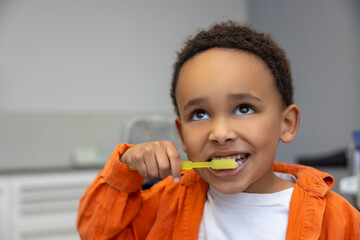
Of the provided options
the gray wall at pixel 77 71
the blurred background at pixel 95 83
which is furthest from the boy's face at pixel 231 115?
the gray wall at pixel 77 71

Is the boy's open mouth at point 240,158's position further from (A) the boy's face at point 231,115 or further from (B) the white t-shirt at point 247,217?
(B) the white t-shirt at point 247,217

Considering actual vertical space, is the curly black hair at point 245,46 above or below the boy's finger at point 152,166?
above

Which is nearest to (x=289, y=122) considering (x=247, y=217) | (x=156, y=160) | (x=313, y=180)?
(x=313, y=180)

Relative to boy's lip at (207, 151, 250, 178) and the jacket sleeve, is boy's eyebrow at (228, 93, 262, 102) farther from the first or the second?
the jacket sleeve

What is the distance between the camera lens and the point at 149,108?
3.44 meters

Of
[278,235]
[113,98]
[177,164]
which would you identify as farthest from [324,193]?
[113,98]

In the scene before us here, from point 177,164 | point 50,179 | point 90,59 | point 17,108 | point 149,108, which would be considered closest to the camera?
point 177,164

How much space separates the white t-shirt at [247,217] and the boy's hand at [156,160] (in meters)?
0.19

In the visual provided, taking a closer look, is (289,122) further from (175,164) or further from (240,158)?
(175,164)

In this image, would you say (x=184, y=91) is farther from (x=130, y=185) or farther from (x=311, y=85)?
(x=311, y=85)

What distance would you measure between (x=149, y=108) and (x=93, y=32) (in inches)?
33.5

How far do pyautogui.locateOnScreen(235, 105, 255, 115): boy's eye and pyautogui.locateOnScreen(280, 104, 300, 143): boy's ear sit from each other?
13cm

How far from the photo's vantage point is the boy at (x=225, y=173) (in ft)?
2.43

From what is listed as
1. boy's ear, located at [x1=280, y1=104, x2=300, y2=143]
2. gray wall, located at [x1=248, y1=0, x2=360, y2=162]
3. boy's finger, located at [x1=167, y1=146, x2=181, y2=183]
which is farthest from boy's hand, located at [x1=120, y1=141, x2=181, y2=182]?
gray wall, located at [x1=248, y1=0, x2=360, y2=162]
